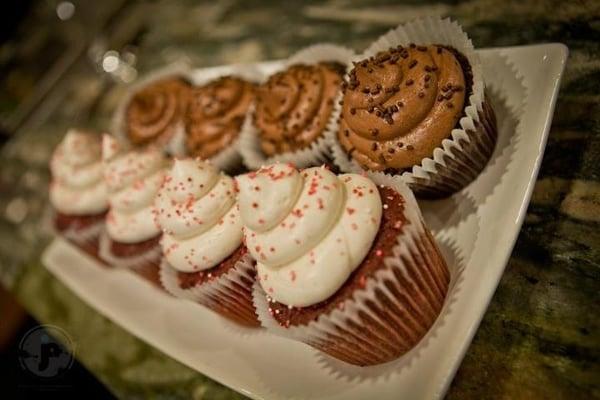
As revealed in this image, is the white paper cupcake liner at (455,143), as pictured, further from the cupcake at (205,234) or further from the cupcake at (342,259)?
the cupcake at (205,234)

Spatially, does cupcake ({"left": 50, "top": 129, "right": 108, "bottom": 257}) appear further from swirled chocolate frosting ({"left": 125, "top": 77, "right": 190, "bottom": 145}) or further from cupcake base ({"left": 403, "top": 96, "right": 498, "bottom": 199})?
cupcake base ({"left": 403, "top": 96, "right": 498, "bottom": 199})

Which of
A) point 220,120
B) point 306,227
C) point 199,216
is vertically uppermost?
point 220,120

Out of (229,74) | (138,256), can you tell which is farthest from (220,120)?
(138,256)

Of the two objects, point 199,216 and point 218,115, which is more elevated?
point 218,115

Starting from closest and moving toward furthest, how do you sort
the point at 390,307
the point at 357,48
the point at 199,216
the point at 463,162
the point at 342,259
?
the point at 342,259 → the point at 390,307 → the point at 463,162 → the point at 199,216 → the point at 357,48

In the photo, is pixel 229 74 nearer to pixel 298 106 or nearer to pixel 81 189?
pixel 298 106

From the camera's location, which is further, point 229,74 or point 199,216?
point 229,74
